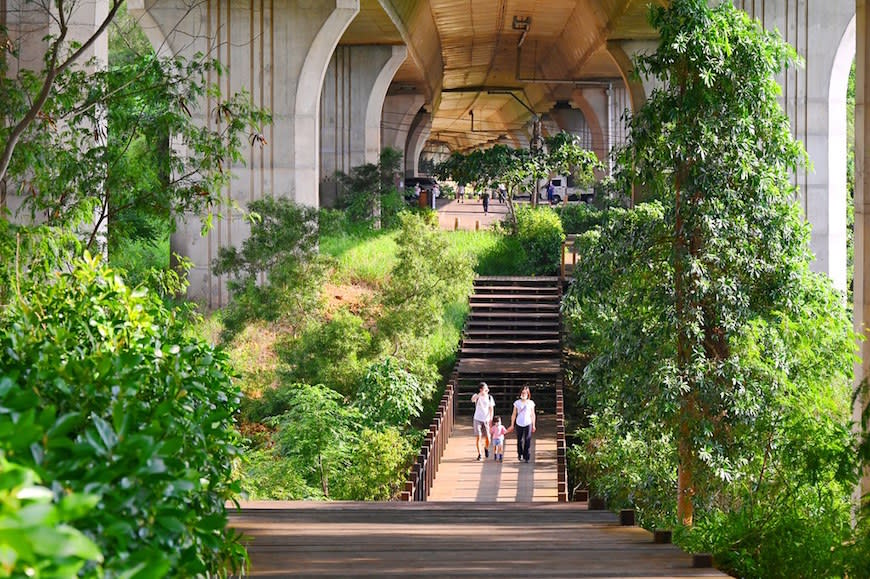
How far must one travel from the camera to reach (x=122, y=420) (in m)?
2.91

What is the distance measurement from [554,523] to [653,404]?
2.33 meters

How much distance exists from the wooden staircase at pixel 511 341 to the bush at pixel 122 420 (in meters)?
17.0

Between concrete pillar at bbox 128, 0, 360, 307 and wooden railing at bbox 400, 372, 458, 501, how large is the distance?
190 inches

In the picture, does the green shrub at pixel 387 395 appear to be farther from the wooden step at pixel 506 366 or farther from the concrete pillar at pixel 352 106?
the concrete pillar at pixel 352 106

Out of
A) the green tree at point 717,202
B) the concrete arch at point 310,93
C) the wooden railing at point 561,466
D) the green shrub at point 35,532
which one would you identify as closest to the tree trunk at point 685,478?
the green tree at point 717,202

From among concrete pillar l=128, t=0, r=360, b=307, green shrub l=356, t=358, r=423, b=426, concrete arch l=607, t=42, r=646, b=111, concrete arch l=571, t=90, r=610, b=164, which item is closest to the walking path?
concrete arch l=571, t=90, r=610, b=164

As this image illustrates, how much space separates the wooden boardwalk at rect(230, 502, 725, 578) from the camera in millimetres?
6090

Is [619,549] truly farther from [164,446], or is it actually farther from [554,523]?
[164,446]

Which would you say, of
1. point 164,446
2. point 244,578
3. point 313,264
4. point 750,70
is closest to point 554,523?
point 244,578

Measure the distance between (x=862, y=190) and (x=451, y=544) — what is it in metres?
4.77

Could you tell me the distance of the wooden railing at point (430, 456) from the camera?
1347cm

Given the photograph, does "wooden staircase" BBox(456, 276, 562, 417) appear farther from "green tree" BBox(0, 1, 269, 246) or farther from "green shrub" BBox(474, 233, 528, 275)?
"green tree" BBox(0, 1, 269, 246)

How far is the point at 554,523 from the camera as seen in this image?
27.6 ft

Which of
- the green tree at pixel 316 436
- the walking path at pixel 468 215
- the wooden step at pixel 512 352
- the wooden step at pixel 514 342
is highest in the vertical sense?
the walking path at pixel 468 215
